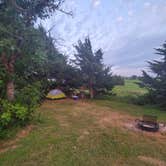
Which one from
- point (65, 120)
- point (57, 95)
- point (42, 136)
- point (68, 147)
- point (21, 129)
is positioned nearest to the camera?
point (68, 147)

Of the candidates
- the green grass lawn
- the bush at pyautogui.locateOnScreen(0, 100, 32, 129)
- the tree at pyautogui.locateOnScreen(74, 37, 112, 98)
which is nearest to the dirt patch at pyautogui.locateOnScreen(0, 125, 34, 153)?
the bush at pyautogui.locateOnScreen(0, 100, 32, 129)

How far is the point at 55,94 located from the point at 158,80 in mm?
7273

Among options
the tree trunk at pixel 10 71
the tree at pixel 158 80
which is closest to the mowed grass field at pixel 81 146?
the tree trunk at pixel 10 71

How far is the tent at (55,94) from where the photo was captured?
45.6ft

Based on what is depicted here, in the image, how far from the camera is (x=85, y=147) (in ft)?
16.2

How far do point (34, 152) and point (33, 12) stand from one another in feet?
16.0

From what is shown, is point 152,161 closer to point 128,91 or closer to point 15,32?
point 15,32

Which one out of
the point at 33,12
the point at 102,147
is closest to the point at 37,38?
the point at 33,12

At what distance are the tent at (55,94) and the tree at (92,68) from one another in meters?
2.10

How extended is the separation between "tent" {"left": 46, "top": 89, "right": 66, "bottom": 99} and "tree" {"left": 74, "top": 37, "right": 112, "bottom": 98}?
2102 millimetres

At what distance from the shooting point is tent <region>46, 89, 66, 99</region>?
13.9 metres

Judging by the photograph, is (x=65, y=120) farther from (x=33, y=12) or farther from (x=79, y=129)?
(x=33, y=12)

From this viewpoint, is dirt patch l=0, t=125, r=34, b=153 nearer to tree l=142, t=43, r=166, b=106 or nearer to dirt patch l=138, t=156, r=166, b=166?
dirt patch l=138, t=156, r=166, b=166

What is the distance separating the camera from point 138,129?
6828mm
